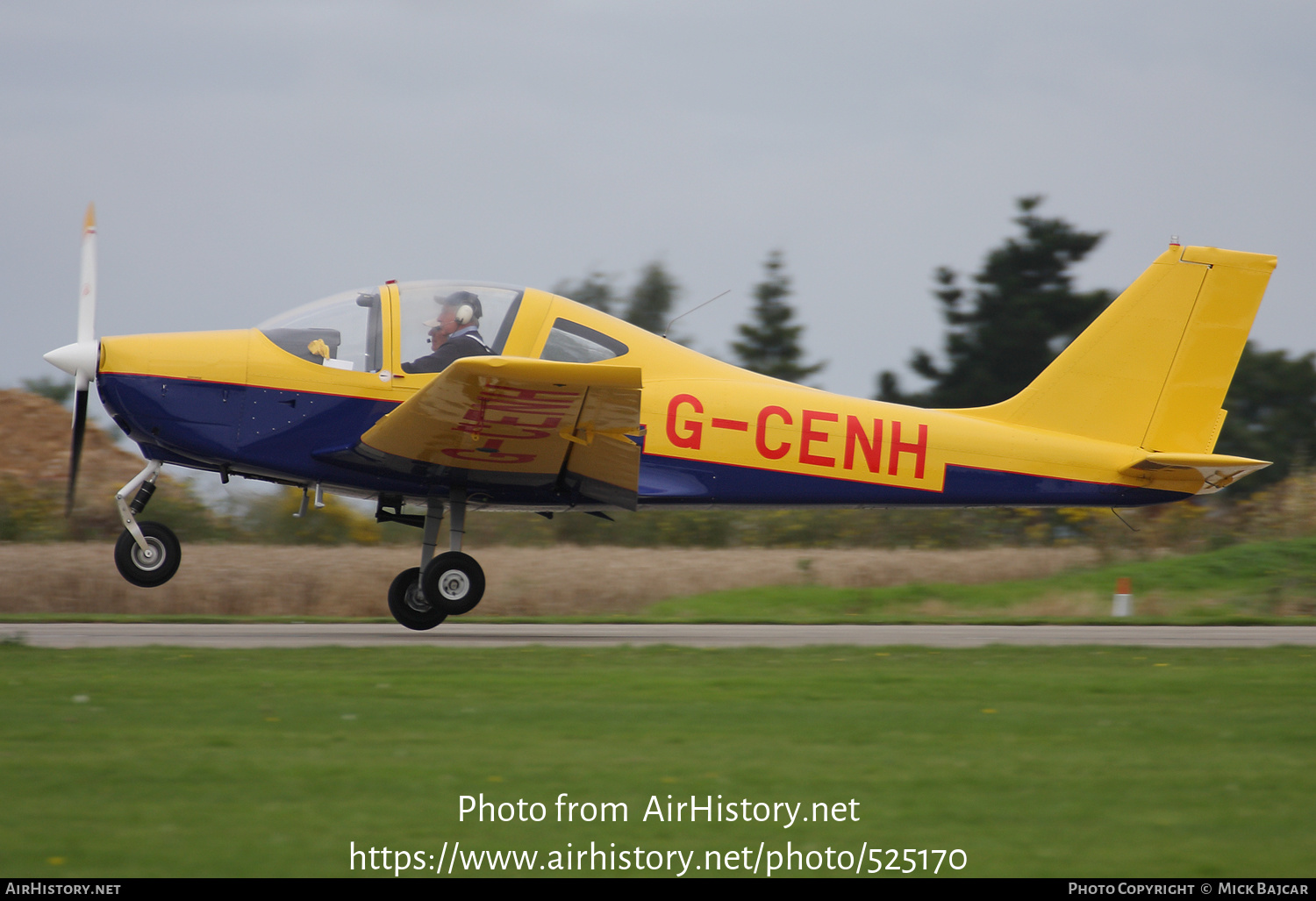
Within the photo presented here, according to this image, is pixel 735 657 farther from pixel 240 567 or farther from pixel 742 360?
pixel 742 360

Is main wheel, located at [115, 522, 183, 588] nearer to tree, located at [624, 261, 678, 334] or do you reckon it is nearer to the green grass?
the green grass

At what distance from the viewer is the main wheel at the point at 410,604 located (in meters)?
9.86

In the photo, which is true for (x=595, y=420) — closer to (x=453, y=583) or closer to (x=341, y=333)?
(x=453, y=583)

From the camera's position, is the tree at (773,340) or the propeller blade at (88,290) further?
the tree at (773,340)

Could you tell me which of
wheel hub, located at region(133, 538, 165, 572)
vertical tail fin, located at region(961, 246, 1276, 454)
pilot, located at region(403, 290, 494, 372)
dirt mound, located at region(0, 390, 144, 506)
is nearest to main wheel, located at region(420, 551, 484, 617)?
pilot, located at region(403, 290, 494, 372)

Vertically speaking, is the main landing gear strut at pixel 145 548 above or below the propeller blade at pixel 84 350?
below

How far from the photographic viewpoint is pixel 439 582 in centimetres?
933

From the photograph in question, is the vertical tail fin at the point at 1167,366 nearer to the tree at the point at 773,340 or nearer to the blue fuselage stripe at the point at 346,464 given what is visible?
the blue fuselage stripe at the point at 346,464

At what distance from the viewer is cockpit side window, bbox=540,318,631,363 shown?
Result: 9.10 metres

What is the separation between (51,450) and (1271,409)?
2783 centimetres

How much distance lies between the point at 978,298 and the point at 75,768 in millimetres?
29698

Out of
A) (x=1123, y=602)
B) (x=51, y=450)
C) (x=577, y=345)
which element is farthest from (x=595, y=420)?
(x=51, y=450)

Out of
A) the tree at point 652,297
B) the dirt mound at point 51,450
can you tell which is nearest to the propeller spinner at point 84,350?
the dirt mound at point 51,450

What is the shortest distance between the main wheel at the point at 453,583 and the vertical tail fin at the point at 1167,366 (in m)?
4.75
